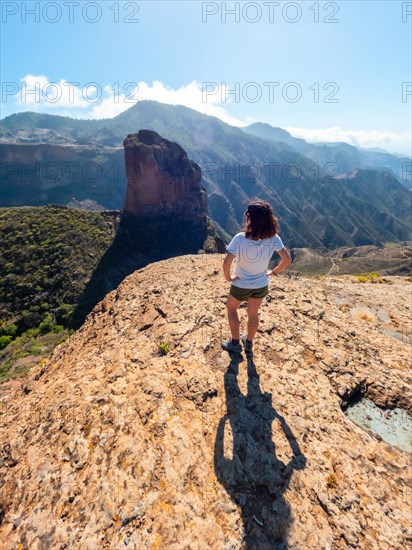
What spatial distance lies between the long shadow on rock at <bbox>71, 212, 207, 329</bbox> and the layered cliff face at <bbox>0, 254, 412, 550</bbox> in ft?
118

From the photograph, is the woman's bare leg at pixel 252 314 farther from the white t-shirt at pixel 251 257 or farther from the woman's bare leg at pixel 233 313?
the white t-shirt at pixel 251 257

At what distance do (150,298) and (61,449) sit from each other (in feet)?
18.0

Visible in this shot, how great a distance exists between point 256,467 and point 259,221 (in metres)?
4.20

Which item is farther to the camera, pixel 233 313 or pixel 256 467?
pixel 233 313

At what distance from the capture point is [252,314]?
666cm

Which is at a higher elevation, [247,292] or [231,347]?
[247,292]

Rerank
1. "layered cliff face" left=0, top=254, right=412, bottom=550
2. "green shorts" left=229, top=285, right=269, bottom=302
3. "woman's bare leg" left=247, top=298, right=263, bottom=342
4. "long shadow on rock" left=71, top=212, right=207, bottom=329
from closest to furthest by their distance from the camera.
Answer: "layered cliff face" left=0, top=254, right=412, bottom=550, "green shorts" left=229, top=285, right=269, bottom=302, "woman's bare leg" left=247, top=298, right=263, bottom=342, "long shadow on rock" left=71, top=212, right=207, bottom=329

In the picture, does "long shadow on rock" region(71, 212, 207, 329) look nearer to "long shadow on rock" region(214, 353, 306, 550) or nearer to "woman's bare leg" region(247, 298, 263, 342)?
"woman's bare leg" region(247, 298, 263, 342)

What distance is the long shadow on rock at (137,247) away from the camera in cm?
4403

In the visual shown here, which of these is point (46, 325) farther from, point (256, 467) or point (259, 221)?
point (256, 467)

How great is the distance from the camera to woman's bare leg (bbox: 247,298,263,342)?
6.42 meters

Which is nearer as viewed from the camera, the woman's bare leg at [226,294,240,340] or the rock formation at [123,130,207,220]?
the woman's bare leg at [226,294,240,340]

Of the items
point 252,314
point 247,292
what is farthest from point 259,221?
point 252,314

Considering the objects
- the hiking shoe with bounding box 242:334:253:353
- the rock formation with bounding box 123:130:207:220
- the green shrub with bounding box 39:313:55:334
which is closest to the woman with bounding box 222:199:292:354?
the hiking shoe with bounding box 242:334:253:353
